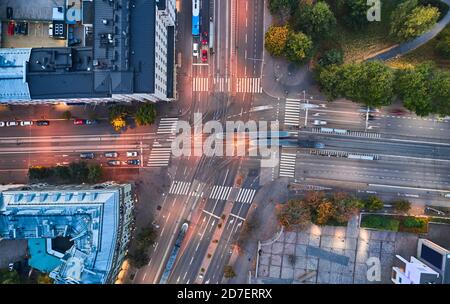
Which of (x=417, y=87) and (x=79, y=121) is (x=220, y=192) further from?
(x=417, y=87)

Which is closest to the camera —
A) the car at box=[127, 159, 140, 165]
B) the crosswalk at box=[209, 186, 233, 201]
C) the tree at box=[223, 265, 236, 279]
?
the tree at box=[223, 265, 236, 279]

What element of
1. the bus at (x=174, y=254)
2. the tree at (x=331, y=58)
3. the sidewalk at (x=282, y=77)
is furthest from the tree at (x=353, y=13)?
the bus at (x=174, y=254)

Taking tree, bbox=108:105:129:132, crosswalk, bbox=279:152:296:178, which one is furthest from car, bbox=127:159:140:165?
crosswalk, bbox=279:152:296:178

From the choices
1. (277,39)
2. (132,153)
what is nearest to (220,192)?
(132,153)

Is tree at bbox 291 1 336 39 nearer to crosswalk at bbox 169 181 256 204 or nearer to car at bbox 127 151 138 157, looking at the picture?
crosswalk at bbox 169 181 256 204

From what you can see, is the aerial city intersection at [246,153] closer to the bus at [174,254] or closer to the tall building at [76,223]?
the bus at [174,254]

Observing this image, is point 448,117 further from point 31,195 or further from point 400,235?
point 31,195
